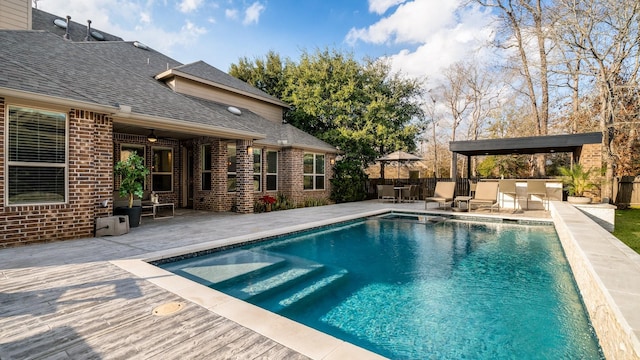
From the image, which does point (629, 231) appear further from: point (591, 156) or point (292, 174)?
point (292, 174)

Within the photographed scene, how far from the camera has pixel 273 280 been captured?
15.0ft

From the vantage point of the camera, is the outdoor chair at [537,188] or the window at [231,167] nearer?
the outdoor chair at [537,188]

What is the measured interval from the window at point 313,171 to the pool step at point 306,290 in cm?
944

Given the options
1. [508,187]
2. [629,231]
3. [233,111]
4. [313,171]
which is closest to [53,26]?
[233,111]

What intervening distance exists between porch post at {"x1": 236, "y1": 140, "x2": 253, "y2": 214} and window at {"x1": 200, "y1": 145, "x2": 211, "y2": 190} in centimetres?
177

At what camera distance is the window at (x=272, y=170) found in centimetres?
1313

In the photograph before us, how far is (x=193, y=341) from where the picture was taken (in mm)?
2350

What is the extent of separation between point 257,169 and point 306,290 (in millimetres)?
8796

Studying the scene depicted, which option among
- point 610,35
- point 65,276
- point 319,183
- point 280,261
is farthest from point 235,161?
point 610,35

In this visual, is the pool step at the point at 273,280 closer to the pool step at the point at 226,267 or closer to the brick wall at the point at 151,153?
the pool step at the point at 226,267

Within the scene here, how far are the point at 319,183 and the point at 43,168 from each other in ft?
35.5

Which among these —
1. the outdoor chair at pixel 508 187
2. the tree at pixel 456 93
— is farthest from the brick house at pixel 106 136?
the tree at pixel 456 93

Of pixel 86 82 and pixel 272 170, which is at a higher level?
pixel 86 82

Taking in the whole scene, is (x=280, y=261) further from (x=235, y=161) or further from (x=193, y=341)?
(x=235, y=161)
